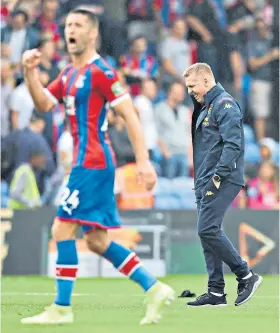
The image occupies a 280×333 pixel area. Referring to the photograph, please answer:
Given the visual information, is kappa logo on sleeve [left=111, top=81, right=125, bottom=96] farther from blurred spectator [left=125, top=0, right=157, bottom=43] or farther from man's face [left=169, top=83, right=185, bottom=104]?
blurred spectator [left=125, top=0, right=157, bottom=43]

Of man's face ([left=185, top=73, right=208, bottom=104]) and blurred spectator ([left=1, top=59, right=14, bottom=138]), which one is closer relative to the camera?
man's face ([left=185, top=73, right=208, bottom=104])

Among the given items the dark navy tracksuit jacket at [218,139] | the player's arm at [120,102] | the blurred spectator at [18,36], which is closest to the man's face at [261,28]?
the blurred spectator at [18,36]

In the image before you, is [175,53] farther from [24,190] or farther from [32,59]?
[32,59]

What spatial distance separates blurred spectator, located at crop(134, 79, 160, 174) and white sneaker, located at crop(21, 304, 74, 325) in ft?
28.5

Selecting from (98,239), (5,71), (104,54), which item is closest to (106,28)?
(104,54)

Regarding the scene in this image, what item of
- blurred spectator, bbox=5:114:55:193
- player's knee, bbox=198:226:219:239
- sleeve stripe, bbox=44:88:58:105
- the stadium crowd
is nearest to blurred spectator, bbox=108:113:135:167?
the stadium crowd

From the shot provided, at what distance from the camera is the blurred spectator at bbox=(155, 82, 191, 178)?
52.3 ft

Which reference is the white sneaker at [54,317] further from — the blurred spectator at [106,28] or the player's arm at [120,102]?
the blurred spectator at [106,28]

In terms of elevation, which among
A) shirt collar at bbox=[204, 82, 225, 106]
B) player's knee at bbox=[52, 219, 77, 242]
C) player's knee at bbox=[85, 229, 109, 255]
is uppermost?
shirt collar at bbox=[204, 82, 225, 106]

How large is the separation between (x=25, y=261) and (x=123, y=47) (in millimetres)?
5099

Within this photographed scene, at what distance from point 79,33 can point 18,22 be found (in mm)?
8974

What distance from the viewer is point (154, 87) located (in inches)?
643

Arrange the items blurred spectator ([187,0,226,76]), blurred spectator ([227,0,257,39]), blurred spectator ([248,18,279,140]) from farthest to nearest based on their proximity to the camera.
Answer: blurred spectator ([227,0,257,39]), blurred spectator ([187,0,226,76]), blurred spectator ([248,18,279,140])

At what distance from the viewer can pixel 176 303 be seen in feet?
28.8
